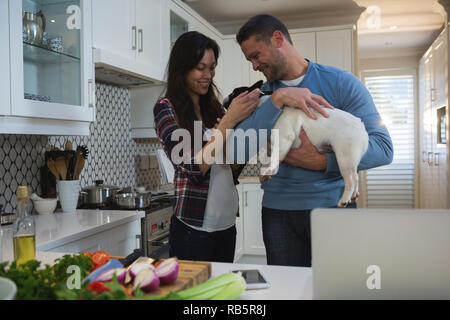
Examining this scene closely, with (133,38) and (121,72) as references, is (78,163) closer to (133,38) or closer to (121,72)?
(121,72)

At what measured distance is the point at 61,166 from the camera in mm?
2234

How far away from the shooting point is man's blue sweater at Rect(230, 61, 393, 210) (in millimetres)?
1292

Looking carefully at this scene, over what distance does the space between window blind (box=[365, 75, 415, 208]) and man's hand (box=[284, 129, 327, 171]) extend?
6235mm

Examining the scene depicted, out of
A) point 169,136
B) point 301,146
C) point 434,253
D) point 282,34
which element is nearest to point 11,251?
point 169,136

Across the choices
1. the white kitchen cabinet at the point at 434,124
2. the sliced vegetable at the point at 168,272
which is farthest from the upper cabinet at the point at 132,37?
the white kitchen cabinet at the point at 434,124

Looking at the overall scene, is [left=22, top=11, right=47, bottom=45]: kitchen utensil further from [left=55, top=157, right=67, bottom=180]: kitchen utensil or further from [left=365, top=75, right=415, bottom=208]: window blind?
[left=365, top=75, right=415, bottom=208]: window blind

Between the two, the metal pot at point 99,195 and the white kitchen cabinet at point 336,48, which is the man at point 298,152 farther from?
the white kitchen cabinet at point 336,48

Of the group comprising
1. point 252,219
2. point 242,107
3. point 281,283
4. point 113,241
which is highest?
point 242,107

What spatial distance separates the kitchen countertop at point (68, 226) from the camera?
5.24 feet

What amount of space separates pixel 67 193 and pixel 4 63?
2.58 feet

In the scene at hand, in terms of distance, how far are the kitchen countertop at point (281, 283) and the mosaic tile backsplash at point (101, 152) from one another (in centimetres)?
117

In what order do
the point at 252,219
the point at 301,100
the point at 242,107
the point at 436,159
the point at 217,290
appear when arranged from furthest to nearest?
the point at 436,159
the point at 252,219
the point at 242,107
the point at 301,100
the point at 217,290

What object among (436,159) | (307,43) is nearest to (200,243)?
(307,43)

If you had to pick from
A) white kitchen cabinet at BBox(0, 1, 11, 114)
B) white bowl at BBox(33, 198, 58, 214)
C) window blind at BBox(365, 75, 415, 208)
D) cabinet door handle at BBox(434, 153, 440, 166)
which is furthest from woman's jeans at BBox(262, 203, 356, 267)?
window blind at BBox(365, 75, 415, 208)
